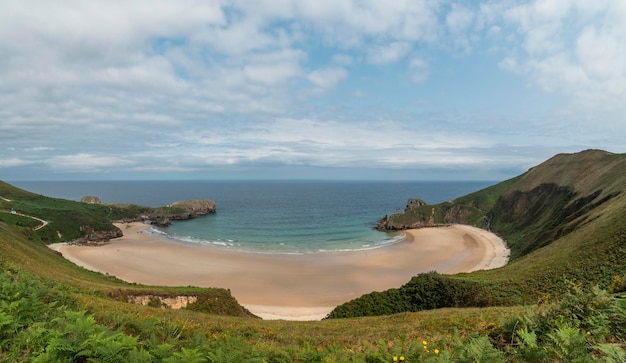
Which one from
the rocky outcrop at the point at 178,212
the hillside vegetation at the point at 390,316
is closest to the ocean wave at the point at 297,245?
the hillside vegetation at the point at 390,316

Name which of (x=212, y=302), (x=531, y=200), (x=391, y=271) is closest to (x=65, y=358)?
(x=212, y=302)

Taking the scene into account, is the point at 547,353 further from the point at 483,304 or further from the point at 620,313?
the point at 483,304

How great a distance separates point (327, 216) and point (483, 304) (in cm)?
11365

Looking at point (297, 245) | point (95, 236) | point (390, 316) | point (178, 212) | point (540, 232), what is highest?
point (390, 316)

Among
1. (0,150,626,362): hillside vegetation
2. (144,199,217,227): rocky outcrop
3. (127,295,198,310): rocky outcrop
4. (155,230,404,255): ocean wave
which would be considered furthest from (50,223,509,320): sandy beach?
(144,199,217,227): rocky outcrop

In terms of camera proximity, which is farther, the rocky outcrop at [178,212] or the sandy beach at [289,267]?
the rocky outcrop at [178,212]

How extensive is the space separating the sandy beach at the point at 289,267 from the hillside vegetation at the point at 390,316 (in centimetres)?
1270

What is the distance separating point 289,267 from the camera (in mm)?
62562

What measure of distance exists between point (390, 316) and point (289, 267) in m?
44.1

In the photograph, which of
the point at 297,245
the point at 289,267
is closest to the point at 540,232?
the point at 289,267

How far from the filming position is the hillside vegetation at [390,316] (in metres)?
7.27

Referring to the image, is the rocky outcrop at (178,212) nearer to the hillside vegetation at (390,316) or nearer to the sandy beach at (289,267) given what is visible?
the sandy beach at (289,267)

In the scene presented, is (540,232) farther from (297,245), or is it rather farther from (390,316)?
(390,316)

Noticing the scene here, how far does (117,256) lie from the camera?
71.6 metres
